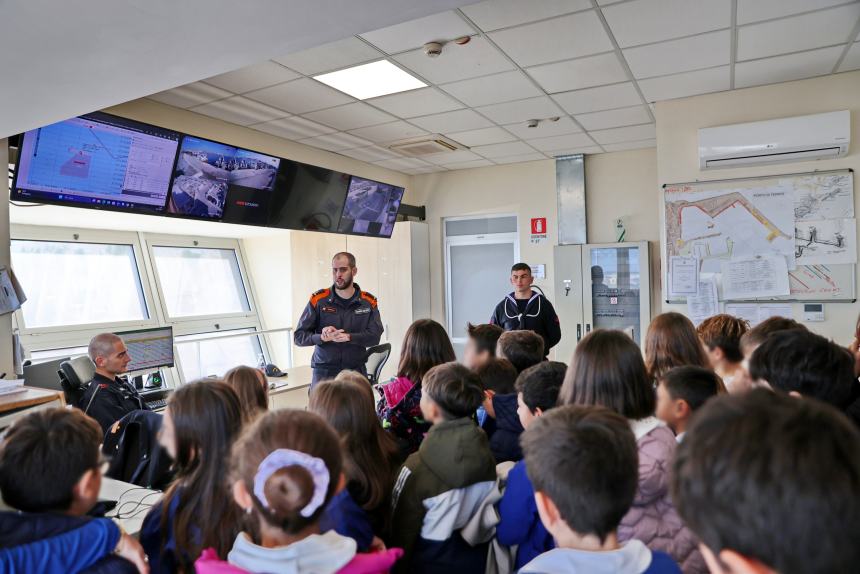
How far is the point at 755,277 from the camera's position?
12.7 feet

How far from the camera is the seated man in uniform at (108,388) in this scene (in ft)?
9.32

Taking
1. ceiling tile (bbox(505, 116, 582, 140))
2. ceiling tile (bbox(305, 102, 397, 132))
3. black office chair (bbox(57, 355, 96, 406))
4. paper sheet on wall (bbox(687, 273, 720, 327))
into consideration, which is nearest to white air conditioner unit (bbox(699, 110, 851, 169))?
paper sheet on wall (bbox(687, 273, 720, 327))

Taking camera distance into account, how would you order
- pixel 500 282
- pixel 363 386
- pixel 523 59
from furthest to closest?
pixel 500 282
pixel 523 59
pixel 363 386

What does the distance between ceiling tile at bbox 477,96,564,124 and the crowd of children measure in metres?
2.52

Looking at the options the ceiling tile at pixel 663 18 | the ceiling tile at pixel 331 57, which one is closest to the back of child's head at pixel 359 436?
the ceiling tile at pixel 331 57

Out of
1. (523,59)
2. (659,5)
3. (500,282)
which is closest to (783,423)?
(659,5)

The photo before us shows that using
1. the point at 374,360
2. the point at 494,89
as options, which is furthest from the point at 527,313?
the point at 494,89

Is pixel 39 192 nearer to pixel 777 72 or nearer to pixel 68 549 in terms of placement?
pixel 68 549

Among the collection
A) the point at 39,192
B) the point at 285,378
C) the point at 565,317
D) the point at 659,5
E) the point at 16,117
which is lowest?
the point at 285,378

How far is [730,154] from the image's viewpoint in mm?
3830

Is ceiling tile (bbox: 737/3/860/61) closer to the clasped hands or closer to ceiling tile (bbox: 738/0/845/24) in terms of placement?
ceiling tile (bbox: 738/0/845/24)

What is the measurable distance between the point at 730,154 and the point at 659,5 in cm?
162

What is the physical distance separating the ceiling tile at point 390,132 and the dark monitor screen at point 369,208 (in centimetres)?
39

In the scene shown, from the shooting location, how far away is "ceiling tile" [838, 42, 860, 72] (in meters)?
3.22
